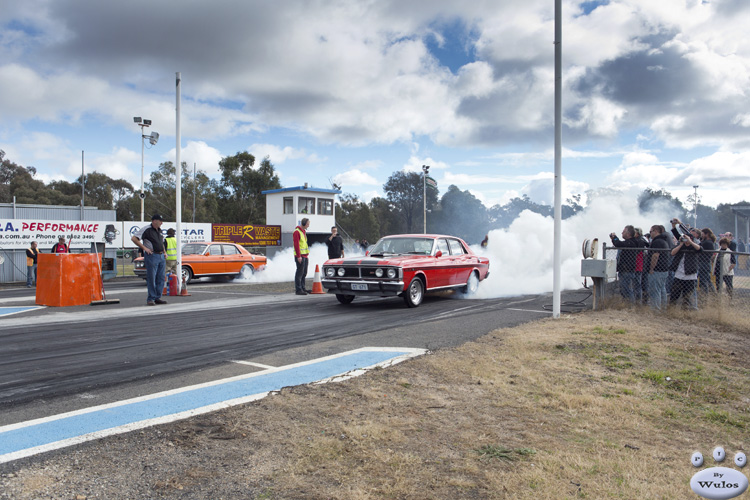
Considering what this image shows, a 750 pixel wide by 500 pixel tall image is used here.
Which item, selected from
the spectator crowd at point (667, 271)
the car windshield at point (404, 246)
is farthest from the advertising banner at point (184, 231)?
the spectator crowd at point (667, 271)

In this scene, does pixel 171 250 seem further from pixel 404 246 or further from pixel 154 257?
pixel 404 246

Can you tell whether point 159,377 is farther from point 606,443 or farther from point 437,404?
point 606,443

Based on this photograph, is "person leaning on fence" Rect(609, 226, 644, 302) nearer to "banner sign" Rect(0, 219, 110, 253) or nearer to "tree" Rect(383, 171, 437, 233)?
"banner sign" Rect(0, 219, 110, 253)

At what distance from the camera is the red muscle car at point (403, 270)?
34.1ft

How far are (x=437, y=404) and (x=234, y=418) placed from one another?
5.18 ft

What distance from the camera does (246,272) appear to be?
1894cm

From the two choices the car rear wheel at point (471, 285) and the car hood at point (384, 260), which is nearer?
the car hood at point (384, 260)

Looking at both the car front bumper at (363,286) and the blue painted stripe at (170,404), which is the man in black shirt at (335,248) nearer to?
the car front bumper at (363,286)

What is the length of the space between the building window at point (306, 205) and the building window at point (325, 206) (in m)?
0.66

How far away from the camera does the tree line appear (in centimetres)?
5388

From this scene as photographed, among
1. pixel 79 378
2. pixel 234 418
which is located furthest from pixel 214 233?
pixel 234 418

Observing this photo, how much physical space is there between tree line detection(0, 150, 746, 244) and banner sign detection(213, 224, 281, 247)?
10671 mm

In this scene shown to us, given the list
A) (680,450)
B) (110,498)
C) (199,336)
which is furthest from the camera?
(199,336)

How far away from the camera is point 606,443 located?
3.35 metres
